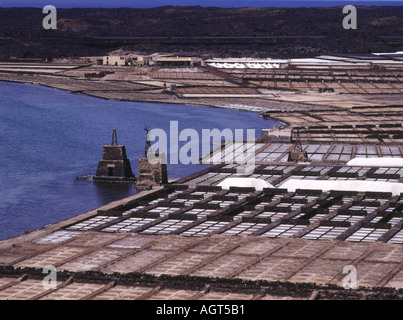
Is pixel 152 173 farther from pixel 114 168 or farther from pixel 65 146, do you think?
pixel 65 146

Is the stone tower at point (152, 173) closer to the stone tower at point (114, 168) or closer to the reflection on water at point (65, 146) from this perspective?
the reflection on water at point (65, 146)

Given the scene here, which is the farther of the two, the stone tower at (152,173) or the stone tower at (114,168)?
the stone tower at (114,168)

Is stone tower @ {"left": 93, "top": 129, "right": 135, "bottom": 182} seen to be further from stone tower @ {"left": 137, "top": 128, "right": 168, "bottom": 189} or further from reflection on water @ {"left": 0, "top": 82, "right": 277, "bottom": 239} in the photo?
stone tower @ {"left": 137, "top": 128, "right": 168, "bottom": 189}

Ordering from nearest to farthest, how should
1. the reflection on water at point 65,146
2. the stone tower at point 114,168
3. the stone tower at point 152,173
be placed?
the reflection on water at point 65,146, the stone tower at point 152,173, the stone tower at point 114,168

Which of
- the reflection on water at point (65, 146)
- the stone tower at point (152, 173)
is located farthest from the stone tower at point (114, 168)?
the stone tower at point (152, 173)

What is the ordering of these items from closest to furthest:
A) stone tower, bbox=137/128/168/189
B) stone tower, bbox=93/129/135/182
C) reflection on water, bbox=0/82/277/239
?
reflection on water, bbox=0/82/277/239
stone tower, bbox=137/128/168/189
stone tower, bbox=93/129/135/182

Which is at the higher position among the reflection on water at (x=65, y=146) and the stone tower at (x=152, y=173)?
the stone tower at (x=152, y=173)

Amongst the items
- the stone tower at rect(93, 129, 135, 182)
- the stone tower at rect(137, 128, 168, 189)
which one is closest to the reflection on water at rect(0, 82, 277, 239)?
the stone tower at rect(93, 129, 135, 182)

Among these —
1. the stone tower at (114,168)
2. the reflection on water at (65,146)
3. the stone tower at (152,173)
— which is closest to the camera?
the reflection on water at (65,146)
